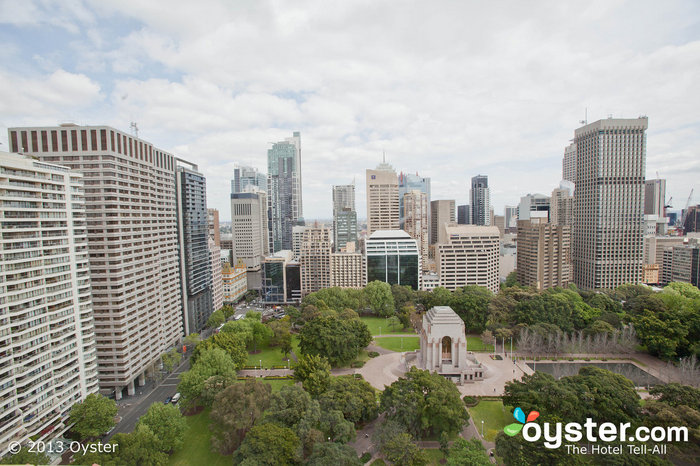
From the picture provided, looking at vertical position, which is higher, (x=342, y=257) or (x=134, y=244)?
(x=134, y=244)

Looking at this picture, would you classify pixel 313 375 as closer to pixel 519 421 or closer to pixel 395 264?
pixel 519 421

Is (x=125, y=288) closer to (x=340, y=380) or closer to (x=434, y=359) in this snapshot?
(x=340, y=380)

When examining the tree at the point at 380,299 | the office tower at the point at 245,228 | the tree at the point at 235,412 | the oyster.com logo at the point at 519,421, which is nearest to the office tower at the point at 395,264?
the tree at the point at 380,299

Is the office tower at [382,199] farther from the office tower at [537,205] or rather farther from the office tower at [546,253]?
the office tower at [546,253]

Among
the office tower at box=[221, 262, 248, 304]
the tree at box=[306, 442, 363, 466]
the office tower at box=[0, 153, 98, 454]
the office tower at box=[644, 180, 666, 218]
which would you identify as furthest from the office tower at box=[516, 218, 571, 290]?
the office tower at box=[644, 180, 666, 218]

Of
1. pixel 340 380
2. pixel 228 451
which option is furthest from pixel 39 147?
pixel 340 380

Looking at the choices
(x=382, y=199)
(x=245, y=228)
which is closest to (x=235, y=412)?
(x=382, y=199)
